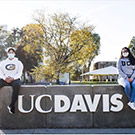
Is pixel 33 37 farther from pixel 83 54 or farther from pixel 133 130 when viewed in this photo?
pixel 133 130

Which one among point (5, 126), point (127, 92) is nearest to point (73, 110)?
point (127, 92)

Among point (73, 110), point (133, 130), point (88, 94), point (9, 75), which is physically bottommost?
point (133, 130)

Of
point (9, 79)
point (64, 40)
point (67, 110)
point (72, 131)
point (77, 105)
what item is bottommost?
point (72, 131)

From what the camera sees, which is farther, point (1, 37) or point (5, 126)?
point (1, 37)

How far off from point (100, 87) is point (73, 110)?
885 millimetres

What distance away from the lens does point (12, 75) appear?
5.33 meters

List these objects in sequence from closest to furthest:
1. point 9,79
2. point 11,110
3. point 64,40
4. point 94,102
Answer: point 11,110
point 94,102
point 9,79
point 64,40

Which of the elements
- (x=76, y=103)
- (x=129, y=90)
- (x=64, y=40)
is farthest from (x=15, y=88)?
(x=64, y=40)

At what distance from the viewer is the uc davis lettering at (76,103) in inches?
199

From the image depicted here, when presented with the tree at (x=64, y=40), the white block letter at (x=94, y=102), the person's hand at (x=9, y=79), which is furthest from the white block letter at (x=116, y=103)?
the tree at (x=64, y=40)

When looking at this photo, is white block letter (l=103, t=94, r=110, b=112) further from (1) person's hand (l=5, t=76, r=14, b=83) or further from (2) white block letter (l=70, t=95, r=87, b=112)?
(1) person's hand (l=5, t=76, r=14, b=83)

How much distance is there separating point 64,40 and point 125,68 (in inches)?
647

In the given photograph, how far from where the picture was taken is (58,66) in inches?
814

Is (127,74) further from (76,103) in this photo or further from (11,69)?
(11,69)
